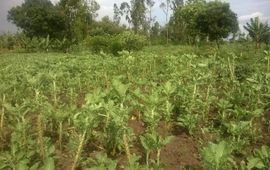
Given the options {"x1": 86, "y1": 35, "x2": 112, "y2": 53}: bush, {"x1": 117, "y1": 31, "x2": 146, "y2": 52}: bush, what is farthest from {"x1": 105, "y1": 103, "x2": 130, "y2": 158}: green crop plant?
{"x1": 117, "y1": 31, "x2": 146, "y2": 52}: bush

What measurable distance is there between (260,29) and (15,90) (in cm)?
1701

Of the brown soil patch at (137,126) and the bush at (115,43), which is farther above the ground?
the bush at (115,43)

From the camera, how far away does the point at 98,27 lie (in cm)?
3931

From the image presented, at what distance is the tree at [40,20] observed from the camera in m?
37.5

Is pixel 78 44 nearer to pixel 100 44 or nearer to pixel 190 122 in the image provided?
pixel 100 44

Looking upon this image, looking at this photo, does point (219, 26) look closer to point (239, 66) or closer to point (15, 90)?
point (239, 66)

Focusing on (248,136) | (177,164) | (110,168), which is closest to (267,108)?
(248,136)

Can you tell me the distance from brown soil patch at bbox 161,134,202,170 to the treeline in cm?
1579

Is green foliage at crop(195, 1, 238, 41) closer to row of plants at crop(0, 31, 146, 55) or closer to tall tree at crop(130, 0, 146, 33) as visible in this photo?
row of plants at crop(0, 31, 146, 55)

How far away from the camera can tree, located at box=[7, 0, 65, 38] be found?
3747 cm

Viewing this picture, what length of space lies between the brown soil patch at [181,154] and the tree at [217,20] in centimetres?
2647

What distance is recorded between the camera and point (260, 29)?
2041cm

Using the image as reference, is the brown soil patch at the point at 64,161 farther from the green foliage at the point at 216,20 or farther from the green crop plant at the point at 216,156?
the green foliage at the point at 216,20

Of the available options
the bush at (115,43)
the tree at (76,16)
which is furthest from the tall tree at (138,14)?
the bush at (115,43)
